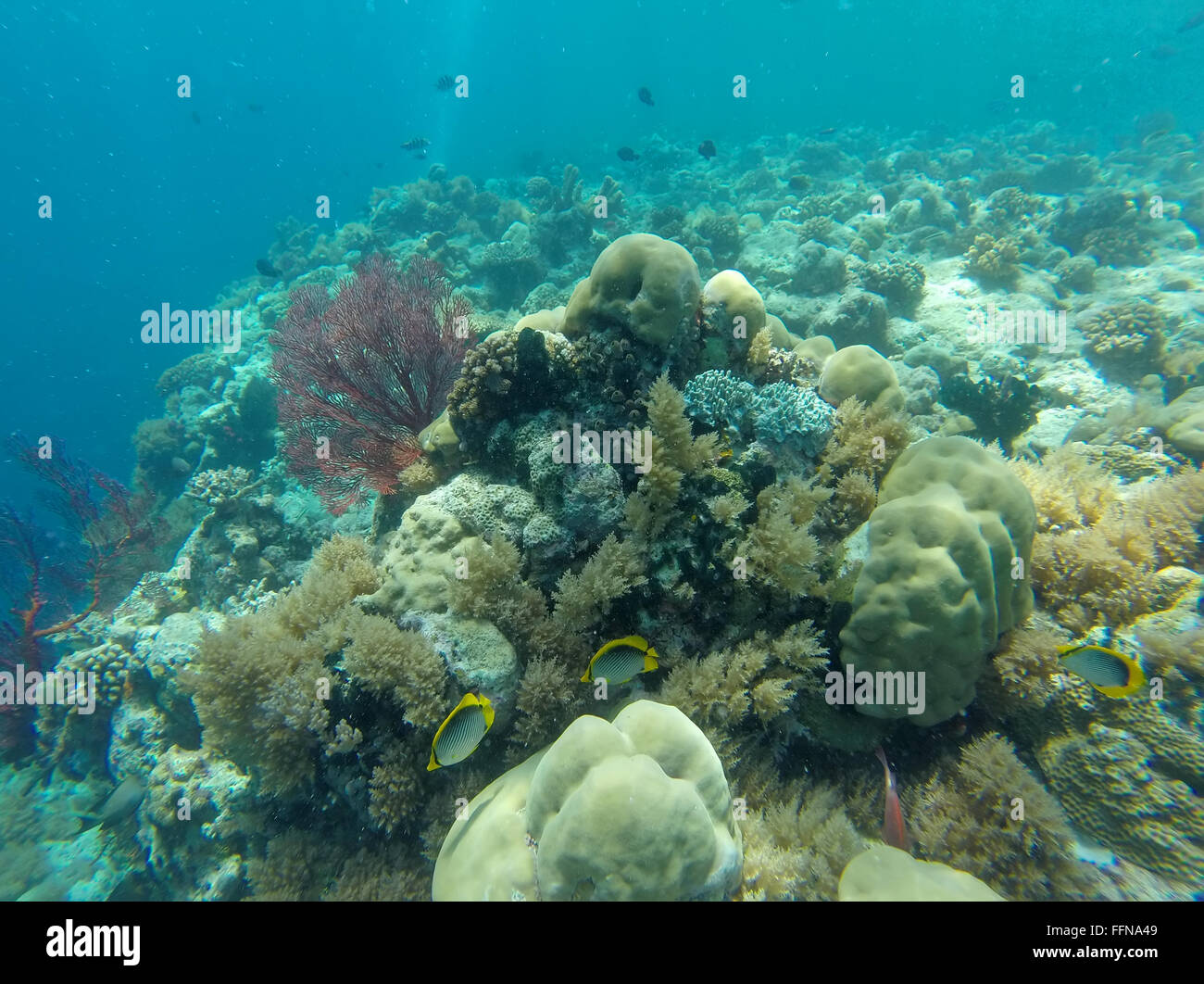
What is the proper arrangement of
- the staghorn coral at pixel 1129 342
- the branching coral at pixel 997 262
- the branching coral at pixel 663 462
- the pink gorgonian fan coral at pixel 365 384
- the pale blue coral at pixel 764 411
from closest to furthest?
1. the branching coral at pixel 663 462
2. the pale blue coral at pixel 764 411
3. the pink gorgonian fan coral at pixel 365 384
4. the staghorn coral at pixel 1129 342
5. the branching coral at pixel 997 262

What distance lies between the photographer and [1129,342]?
9.34m

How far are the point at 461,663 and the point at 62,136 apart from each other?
136 meters

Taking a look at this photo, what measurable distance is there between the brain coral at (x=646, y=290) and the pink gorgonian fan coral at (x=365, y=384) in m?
2.76

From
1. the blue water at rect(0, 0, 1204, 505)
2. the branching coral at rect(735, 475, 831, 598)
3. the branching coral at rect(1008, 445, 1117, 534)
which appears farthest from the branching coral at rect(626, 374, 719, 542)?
the blue water at rect(0, 0, 1204, 505)

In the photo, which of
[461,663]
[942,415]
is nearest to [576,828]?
[461,663]

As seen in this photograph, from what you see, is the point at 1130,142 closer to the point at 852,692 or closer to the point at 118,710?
the point at 852,692

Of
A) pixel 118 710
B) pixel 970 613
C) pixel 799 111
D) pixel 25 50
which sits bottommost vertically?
pixel 118 710

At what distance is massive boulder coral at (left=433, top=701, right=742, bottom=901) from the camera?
254 centimetres

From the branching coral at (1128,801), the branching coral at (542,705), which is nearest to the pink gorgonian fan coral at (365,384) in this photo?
the branching coral at (542,705)

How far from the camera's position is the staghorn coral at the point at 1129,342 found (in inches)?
366

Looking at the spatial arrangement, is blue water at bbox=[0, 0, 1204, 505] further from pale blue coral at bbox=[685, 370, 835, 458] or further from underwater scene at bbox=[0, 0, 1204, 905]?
pale blue coral at bbox=[685, 370, 835, 458]

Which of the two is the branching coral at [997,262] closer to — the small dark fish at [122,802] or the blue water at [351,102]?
the blue water at [351,102]

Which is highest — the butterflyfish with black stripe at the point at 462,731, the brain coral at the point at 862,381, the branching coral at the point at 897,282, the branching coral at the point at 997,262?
the branching coral at the point at 997,262

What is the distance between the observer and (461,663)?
3773 millimetres
